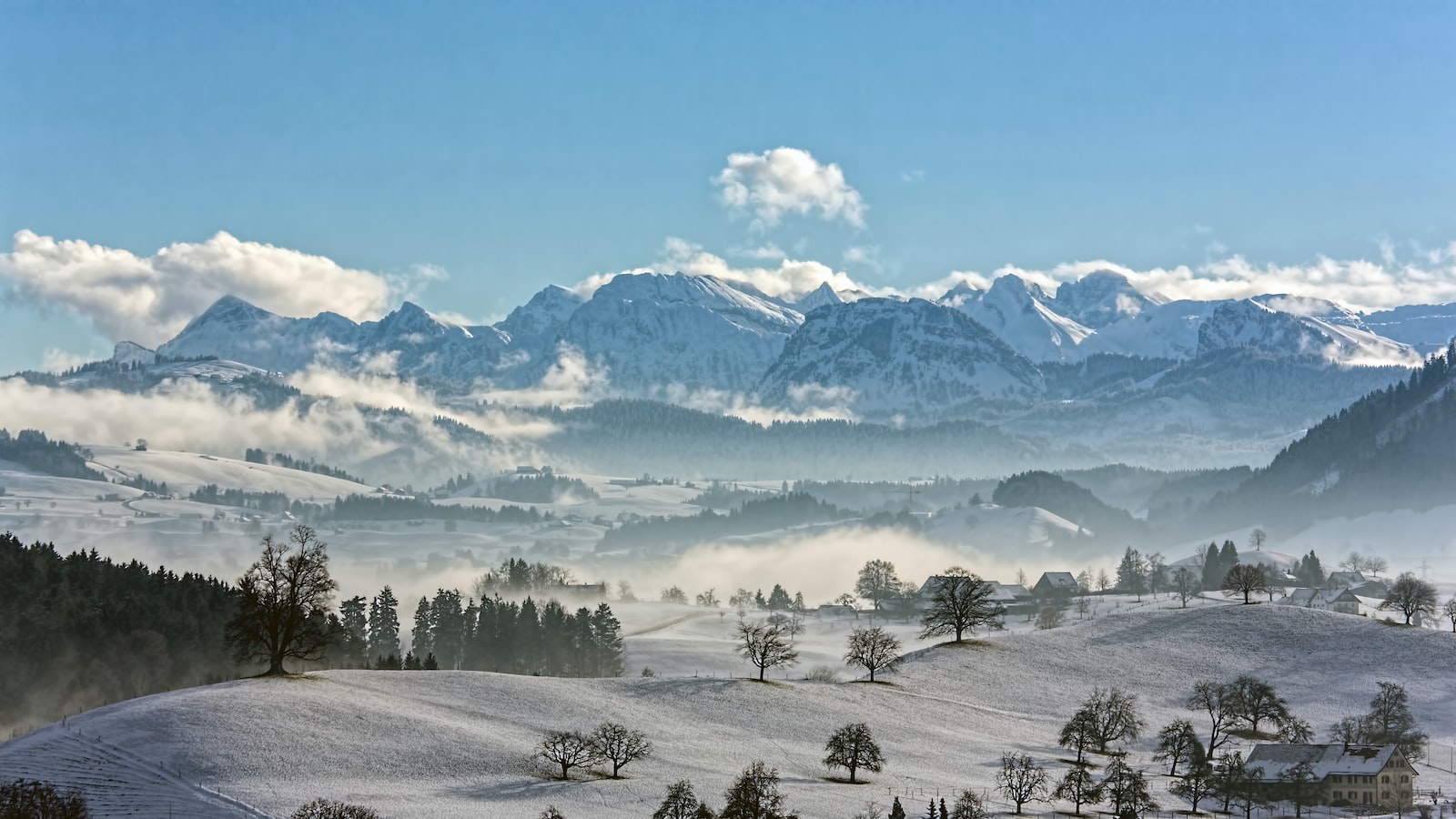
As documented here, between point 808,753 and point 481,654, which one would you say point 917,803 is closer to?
point 808,753

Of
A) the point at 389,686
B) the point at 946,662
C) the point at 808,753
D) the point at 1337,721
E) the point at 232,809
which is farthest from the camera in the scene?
the point at 946,662

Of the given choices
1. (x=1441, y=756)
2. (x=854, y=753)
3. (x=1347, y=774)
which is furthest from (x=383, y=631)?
(x=1441, y=756)

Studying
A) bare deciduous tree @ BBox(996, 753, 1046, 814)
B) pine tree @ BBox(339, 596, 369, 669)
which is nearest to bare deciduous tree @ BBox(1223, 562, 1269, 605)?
bare deciduous tree @ BBox(996, 753, 1046, 814)

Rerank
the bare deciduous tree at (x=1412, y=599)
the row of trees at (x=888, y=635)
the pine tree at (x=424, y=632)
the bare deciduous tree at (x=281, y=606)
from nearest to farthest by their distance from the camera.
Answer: the bare deciduous tree at (x=281, y=606)
the row of trees at (x=888, y=635)
the bare deciduous tree at (x=1412, y=599)
the pine tree at (x=424, y=632)

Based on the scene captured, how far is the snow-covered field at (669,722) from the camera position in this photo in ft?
281

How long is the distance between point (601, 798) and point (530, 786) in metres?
5.32

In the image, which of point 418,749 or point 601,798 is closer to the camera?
point 601,798

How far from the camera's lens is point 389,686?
116250 millimetres

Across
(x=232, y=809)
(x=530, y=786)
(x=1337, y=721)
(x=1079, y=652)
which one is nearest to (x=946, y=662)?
(x=1079, y=652)

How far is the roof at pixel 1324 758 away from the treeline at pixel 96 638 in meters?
98.7

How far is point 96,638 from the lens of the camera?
151 m

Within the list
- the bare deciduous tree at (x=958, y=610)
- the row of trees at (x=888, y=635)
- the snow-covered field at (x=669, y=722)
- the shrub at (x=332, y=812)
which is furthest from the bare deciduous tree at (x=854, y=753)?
the bare deciduous tree at (x=958, y=610)

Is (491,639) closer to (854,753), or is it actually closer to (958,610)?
(958,610)

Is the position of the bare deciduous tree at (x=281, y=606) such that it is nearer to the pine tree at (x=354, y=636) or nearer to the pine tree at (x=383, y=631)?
the pine tree at (x=354, y=636)
